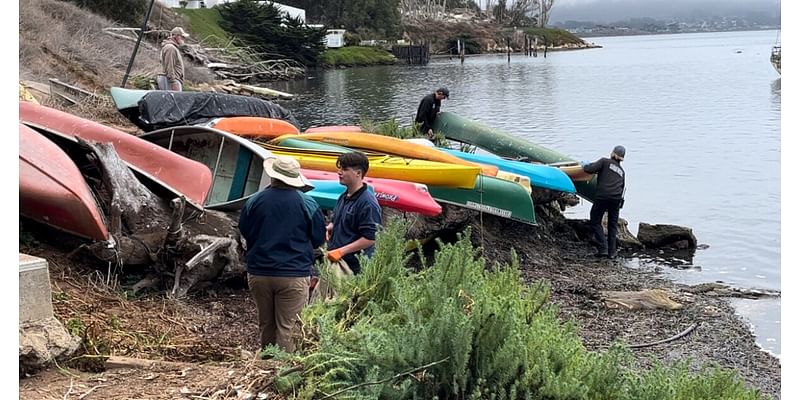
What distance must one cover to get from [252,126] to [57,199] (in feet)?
21.7

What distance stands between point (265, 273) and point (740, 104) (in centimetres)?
3423

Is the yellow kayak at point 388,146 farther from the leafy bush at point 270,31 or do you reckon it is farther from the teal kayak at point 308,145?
the leafy bush at point 270,31

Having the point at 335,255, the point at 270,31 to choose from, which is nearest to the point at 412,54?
the point at 270,31

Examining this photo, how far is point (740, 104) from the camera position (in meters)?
34.9

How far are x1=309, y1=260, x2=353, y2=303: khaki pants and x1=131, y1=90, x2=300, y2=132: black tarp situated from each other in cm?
831

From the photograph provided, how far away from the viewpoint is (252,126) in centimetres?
1316

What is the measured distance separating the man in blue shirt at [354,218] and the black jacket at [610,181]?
7.13 meters

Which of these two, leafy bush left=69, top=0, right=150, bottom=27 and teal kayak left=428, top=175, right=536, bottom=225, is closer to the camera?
teal kayak left=428, top=175, right=536, bottom=225

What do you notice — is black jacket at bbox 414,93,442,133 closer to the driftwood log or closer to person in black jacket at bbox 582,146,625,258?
person in black jacket at bbox 582,146,625,258

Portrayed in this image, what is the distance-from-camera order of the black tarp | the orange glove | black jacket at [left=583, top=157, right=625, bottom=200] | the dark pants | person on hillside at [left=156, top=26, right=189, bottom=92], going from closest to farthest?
the orange glove, black jacket at [left=583, top=157, right=625, bottom=200], the dark pants, the black tarp, person on hillside at [left=156, top=26, right=189, bottom=92]

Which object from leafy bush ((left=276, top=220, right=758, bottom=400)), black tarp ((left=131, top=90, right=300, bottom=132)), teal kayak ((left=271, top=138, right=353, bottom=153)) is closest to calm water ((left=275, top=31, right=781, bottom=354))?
teal kayak ((left=271, top=138, right=353, bottom=153))

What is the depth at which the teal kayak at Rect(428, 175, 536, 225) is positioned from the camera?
35.6ft

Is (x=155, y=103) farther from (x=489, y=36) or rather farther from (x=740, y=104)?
(x=489, y=36)
